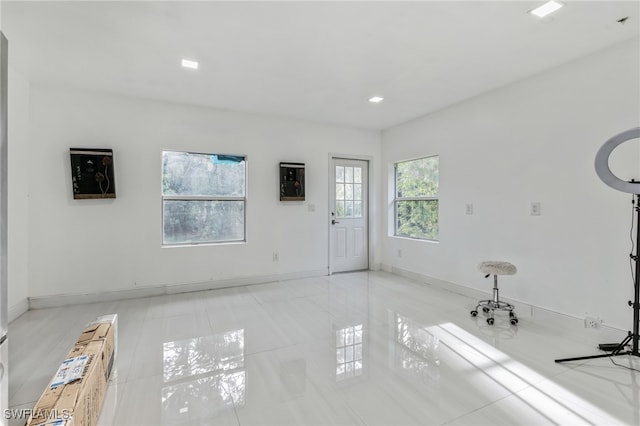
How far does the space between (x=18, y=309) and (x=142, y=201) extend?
1681 mm

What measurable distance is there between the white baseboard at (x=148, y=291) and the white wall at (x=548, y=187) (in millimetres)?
2563

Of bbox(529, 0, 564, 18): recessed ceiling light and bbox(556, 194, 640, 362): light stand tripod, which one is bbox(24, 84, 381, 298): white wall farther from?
bbox(556, 194, 640, 362): light stand tripod

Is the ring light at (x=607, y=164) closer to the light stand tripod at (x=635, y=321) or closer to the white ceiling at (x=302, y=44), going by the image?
the light stand tripod at (x=635, y=321)

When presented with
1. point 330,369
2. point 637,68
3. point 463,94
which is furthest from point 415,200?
point 330,369

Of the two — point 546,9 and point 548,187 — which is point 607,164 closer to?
point 548,187

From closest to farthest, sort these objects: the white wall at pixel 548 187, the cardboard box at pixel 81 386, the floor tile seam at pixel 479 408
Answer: the cardboard box at pixel 81 386, the floor tile seam at pixel 479 408, the white wall at pixel 548 187

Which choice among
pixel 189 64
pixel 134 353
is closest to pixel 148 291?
pixel 134 353

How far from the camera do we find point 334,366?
7.50 ft

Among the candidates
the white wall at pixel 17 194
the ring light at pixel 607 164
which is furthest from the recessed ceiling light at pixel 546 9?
the white wall at pixel 17 194

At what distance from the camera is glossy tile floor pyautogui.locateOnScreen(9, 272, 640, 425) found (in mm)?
1786

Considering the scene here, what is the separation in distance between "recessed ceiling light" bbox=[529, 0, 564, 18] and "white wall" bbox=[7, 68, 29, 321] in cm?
476

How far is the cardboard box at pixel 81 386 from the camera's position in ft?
4.31

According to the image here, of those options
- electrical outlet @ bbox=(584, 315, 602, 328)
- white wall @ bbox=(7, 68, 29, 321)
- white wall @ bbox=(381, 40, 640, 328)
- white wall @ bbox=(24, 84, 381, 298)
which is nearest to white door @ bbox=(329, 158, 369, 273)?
white wall @ bbox=(24, 84, 381, 298)

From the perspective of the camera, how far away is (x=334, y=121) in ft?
16.4
